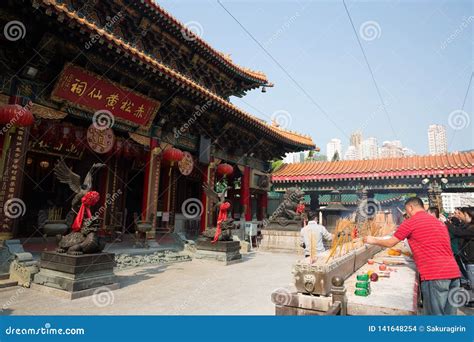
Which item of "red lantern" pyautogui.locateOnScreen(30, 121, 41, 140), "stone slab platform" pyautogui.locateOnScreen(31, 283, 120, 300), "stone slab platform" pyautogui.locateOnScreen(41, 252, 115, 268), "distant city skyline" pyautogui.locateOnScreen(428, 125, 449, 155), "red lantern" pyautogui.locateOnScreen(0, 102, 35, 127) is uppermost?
"distant city skyline" pyautogui.locateOnScreen(428, 125, 449, 155)

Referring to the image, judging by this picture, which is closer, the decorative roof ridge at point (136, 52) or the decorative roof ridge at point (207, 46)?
the decorative roof ridge at point (136, 52)

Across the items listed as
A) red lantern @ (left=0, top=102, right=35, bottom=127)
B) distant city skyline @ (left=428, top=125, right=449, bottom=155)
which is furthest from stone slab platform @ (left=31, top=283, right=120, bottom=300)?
distant city skyline @ (left=428, top=125, right=449, bottom=155)

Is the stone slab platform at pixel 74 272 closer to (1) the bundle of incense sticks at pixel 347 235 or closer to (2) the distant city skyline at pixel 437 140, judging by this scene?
(1) the bundle of incense sticks at pixel 347 235

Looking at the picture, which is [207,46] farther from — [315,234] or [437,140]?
[437,140]

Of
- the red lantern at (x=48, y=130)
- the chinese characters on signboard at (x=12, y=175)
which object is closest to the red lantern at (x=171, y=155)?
the red lantern at (x=48, y=130)

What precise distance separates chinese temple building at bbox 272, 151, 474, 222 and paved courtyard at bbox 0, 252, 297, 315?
353 inches

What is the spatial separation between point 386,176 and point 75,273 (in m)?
14.1

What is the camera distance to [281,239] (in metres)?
11.9

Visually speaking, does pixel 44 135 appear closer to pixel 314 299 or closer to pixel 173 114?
pixel 173 114

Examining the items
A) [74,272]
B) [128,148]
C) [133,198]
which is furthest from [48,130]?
[133,198]

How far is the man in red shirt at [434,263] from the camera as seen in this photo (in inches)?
114

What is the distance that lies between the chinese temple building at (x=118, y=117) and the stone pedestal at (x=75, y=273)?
41.5 inches

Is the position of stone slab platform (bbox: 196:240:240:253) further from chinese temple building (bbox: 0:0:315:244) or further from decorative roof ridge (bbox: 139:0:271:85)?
decorative roof ridge (bbox: 139:0:271:85)

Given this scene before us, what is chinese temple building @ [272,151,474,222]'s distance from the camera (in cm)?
1349
